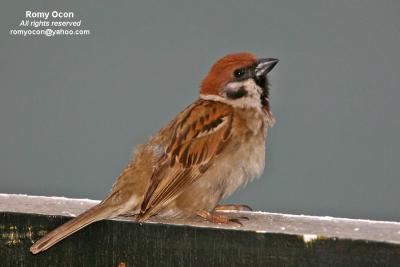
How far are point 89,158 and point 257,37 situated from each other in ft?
6.96

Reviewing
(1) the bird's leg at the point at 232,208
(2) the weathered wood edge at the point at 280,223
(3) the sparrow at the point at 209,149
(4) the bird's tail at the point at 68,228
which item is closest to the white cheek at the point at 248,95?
(3) the sparrow at the point at 209,149

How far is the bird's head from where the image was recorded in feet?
15.2

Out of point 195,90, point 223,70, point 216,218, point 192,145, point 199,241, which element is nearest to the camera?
point 199,241

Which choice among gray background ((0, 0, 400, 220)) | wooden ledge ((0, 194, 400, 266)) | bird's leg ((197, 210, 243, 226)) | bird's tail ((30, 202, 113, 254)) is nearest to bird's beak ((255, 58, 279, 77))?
bird's leg ((197, 210, 243, 226))

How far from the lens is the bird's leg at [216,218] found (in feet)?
12.7

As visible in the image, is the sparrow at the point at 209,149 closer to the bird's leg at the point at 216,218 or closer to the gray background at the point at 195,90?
the bird's leg at the point at 216,218

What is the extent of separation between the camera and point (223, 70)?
15.2ft

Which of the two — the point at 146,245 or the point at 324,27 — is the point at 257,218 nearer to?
the point at 146,245

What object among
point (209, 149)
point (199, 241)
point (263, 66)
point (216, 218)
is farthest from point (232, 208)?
point (199, 241)

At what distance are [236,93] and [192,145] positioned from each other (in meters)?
0.38

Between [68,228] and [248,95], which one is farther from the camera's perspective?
[248,95]

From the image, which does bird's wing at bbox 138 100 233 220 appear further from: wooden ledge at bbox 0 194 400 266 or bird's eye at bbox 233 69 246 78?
wooden ledge at bbox 0 194 400 266

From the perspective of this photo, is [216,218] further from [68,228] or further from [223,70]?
[223,70]

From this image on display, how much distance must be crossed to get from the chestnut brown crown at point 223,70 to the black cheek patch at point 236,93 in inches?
2.1
